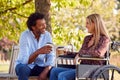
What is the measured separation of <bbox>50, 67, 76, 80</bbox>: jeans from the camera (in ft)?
19.8

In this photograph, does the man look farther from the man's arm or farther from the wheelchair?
the wheelchair

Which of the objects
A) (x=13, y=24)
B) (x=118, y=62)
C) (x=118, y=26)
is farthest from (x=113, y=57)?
(x=13, y=24)

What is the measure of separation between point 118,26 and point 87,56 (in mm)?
23476

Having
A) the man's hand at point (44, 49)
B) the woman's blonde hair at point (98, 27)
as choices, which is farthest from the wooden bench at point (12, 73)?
the woman's blonde hair at point (98, 27)

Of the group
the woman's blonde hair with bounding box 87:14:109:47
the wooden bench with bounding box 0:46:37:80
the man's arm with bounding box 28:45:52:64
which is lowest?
the wooden bench with bounding box 0:46:37:80

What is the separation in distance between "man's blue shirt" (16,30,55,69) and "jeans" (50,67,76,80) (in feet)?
1.15

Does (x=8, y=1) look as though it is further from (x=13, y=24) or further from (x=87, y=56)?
(x=87, y=56)

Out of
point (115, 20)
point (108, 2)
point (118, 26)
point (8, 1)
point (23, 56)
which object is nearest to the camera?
point (23, 56)

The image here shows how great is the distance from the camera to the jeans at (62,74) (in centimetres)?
604

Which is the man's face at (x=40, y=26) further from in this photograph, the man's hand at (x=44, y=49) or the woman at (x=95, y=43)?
the woman at (x=95, y=43)

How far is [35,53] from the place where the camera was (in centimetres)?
650

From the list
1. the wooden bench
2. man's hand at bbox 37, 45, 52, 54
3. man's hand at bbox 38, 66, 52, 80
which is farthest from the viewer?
the wooden bench

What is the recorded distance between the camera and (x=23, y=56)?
6625 millimetres

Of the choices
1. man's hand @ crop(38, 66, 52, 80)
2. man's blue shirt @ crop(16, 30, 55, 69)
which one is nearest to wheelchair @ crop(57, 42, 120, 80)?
man's hand @ crop(38, 66, 52, 80)
